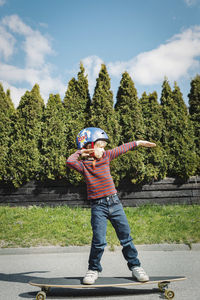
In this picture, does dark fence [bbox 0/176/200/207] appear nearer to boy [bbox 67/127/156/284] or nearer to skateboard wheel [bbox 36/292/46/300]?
boy [bbox 67/127/156/284]

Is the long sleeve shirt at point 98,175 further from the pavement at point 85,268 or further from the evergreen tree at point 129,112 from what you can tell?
the evergreen tree at point 129,112

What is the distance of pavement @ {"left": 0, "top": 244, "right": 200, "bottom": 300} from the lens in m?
2.99

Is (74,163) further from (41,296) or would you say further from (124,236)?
(41,296)

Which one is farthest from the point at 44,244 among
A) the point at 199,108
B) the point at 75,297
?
the point at 199,108

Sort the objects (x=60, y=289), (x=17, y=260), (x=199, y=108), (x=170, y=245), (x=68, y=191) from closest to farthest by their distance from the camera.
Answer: (x=60, y=289), (x=17, y=260), (x=170, y=245), (x=68, y=191), (x=199, y=108)

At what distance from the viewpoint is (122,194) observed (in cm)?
772

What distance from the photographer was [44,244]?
4.99 meters

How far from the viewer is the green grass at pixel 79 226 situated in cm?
507

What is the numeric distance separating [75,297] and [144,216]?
154 inches

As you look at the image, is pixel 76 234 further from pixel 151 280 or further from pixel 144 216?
pixel 151 280

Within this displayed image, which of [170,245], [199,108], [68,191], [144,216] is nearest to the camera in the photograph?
[170,245]

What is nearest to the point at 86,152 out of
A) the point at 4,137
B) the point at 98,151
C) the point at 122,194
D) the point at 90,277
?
the point at 98,151

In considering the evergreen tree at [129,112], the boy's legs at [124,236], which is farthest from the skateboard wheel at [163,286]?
the evergreen tree at [129,112]

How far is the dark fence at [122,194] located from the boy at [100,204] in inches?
183
